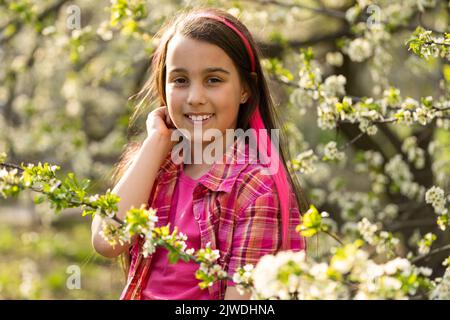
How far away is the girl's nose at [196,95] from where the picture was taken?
8.19 ft

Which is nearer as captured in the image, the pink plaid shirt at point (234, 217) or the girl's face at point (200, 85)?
the pink plaid shirt at point (234, 217)

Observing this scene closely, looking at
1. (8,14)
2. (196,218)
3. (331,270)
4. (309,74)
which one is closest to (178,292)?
(196,218)

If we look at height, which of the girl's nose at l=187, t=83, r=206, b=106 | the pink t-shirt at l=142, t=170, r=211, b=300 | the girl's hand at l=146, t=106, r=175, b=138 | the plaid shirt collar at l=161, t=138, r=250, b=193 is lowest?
the pink t-shirt at l=142, t=170, r=211, b=300

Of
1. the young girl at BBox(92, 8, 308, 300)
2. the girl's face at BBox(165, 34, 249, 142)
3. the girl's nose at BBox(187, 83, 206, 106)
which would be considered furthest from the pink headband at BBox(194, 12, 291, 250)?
the girl's nose at BBox(187, 83, 206, 106)

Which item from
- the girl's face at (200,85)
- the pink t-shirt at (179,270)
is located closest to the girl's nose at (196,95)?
the girl's face at (200,85)

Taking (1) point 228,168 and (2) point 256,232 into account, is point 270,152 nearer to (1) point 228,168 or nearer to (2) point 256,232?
(1) point 228,168

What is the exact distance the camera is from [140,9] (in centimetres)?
358

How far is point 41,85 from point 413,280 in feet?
25.0

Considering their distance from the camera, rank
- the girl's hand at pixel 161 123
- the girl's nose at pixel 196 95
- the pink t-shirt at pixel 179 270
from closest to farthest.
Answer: the pink t-shirt at pixel 179 270 < the girl's nose at pixel 196 95 < the girl's hand at pixel 161 123

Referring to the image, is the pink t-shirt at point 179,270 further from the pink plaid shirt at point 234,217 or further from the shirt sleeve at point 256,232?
the shirt sleeve at point 256,232

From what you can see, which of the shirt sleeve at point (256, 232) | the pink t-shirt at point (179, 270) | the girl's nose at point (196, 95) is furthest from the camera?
the girl's nose at point (196, 95)

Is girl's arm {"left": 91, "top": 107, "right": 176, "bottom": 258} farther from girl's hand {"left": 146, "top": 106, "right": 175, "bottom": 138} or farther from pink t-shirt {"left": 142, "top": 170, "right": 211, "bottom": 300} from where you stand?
pink t-shirt {"left": 142, "top": 170, "right": 211, "bottom": 300}

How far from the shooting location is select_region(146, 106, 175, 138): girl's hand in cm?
274

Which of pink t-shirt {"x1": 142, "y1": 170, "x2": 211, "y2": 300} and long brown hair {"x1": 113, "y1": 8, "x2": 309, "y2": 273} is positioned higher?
long brown hair {"x1": 113, "y1": 8, "x2": 309, "y2": 273}
